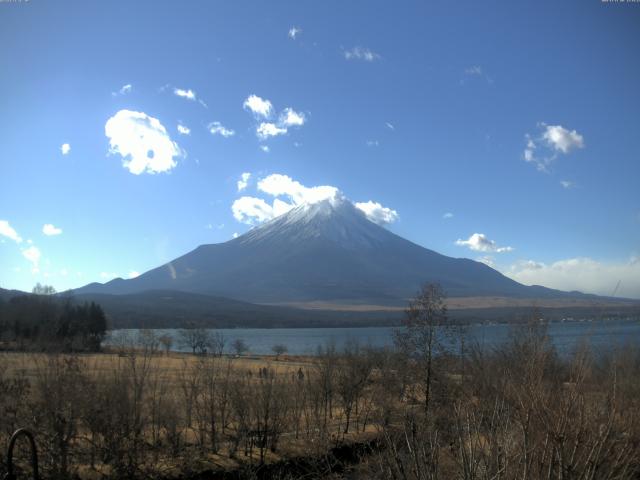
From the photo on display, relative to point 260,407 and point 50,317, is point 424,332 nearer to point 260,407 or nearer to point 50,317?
point 260,407

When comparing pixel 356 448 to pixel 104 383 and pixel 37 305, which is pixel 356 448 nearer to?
pixel 104 383

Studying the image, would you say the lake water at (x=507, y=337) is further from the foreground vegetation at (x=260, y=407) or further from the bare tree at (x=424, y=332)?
the bare tree at (x=424, y=332)

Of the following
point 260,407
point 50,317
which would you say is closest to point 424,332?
point 260,407

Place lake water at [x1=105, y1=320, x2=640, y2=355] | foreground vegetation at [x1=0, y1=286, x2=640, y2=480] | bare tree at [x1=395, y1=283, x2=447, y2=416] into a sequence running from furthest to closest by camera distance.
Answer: bare tree at [x1=395, y1=283, x2=447, y2=416], foreground vegetation at [x1=0, y1=286, x2=640, y2=480], lake water at [x1=105, y1=320, x2=640, y2=355]

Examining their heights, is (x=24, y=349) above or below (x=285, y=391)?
above

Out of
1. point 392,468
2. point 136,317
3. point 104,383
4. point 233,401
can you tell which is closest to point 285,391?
point 233,401

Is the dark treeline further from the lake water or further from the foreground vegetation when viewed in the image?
the foreground vegetation

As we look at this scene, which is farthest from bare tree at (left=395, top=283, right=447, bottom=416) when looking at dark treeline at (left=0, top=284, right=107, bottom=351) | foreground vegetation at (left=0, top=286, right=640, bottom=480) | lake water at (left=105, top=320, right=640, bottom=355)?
dark treeline at (left=0, top=284, right=107, bottom=351)

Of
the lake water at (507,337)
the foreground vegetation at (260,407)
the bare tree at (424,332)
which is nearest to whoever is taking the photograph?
the lake water at (507,337)

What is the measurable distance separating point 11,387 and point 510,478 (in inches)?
564

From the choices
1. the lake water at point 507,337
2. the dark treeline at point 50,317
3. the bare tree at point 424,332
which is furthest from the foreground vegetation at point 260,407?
the dark treeline at point 50,317

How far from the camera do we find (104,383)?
18312 millimetres

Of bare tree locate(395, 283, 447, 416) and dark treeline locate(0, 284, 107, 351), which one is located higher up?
bare tree locate(395, 283, 447, 416)

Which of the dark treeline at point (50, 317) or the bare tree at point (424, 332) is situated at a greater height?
the bare tree at point (424, 332)
